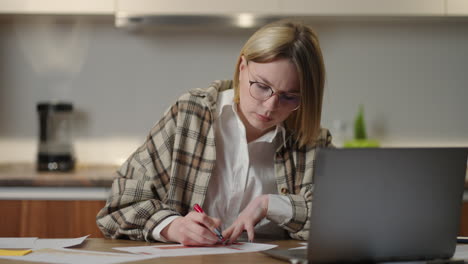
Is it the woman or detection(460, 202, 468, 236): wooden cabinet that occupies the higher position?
the woman

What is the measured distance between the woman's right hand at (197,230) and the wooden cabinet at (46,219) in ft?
3.66

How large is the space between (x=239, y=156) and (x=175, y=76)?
1.32 metres

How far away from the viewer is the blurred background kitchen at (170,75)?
290cm

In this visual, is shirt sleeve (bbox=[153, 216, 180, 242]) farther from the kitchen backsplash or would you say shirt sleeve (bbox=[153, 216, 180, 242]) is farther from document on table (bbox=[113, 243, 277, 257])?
the kitchen backsplash

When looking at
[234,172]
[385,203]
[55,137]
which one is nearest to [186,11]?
[55,137]

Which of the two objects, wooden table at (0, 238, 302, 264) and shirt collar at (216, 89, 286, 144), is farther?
shirt collar at (216, 89, 286, 144)

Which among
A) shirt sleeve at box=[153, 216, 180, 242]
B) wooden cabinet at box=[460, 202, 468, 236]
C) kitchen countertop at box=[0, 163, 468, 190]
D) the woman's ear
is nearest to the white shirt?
the woman's ear

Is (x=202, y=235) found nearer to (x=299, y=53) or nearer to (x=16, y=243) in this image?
(x=16, y=243)

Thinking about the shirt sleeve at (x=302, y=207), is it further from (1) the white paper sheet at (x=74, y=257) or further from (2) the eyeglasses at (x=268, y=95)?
(1) the white paper sheet at (x=74, y=257)

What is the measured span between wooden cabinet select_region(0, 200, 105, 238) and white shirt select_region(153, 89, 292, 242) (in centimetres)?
85

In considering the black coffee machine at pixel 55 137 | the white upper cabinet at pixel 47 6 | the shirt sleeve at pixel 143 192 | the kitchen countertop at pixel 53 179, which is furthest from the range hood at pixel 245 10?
the shirt sleeve at pixel 143 192

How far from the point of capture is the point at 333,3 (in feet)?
8.47

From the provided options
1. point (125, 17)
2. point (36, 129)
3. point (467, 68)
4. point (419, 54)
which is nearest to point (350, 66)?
point (419, 54)

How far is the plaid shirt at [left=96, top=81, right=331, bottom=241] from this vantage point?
4.94 ft
